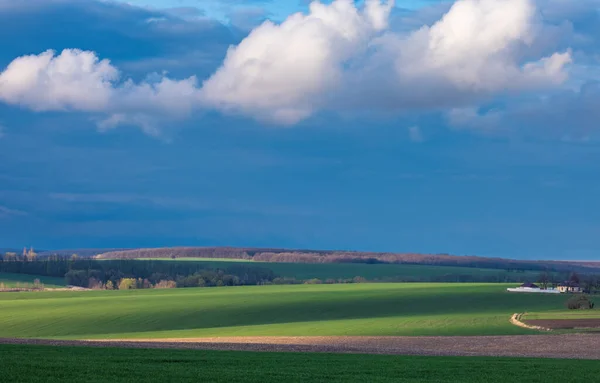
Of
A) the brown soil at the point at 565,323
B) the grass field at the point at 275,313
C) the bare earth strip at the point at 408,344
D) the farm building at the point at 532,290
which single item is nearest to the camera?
the bare earth strip at the point at 408,344

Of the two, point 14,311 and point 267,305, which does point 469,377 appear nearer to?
point 267,305

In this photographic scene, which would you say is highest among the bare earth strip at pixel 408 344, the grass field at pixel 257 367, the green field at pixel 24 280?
the green field at pixel 24 280

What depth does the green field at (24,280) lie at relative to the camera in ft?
455

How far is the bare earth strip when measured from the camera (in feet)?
131

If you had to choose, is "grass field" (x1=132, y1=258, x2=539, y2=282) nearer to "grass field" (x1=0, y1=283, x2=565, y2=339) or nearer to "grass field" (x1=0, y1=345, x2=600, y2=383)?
"grass field" (x1=0, y1=283, x2=565, y2=339)

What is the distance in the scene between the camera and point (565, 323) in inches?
2522

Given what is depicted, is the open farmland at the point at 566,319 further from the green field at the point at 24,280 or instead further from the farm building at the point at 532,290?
the green field at the point at 24,280

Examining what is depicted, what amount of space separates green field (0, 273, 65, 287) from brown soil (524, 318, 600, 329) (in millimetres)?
98988

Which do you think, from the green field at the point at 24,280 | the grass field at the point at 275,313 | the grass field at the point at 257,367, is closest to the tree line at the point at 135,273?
the green field at the point at 24,280

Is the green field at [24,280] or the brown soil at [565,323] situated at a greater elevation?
the green field at [24,280]

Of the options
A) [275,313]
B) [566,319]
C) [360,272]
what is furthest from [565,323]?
[360,272]

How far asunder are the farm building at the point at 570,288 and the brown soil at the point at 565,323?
40.2 m

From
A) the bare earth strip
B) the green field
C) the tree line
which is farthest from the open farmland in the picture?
the green field

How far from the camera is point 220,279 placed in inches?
5738
